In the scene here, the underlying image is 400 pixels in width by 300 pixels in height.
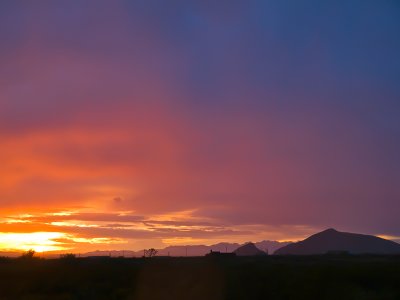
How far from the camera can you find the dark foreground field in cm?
4369

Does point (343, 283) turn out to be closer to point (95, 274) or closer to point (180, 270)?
point (180, 270)

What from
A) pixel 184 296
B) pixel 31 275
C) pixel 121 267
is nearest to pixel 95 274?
pixel 121 267

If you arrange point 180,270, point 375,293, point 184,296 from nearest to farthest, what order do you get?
point 375,293
point 184,296
point 180,270

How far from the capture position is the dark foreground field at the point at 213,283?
43.7 metres

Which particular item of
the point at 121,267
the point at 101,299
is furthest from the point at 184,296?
the point at 121,267

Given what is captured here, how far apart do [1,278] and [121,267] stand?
12.5 m

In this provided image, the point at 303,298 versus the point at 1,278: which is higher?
the point at 1,278

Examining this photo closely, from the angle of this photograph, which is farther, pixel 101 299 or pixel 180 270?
pixel 180 270

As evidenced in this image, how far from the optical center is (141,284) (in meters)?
53.8

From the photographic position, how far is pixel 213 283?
49094mm

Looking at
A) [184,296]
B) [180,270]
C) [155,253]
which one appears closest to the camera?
[184,296]

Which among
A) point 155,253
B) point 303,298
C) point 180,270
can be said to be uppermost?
point 155,253

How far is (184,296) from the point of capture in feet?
157

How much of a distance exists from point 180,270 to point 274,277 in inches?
474
